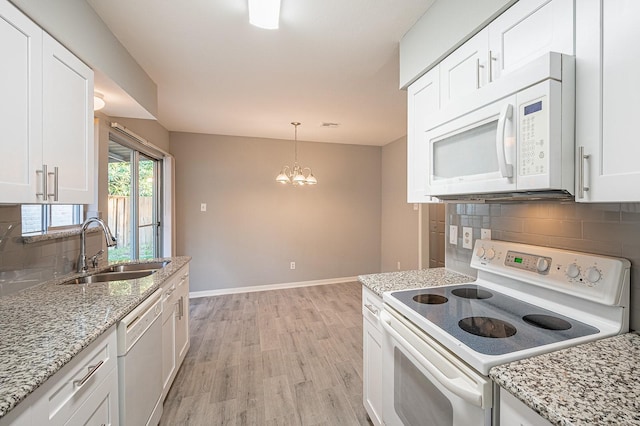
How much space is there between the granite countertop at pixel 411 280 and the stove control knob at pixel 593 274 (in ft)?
2.00

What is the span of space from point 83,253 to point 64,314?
880 millimetres

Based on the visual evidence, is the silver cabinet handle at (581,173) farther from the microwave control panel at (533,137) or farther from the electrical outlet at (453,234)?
the electrical outlet at (453,234)

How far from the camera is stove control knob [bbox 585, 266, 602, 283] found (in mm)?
1009

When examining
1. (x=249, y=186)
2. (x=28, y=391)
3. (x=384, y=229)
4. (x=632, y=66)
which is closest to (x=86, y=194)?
(x=28, y=391)

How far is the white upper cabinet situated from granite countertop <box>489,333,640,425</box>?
1803 mm

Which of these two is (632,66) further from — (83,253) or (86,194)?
(83,253)

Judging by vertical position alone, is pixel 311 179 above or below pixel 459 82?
below

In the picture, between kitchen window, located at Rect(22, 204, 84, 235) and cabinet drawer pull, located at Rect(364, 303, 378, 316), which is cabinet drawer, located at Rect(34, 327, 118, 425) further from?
cabinet drawer pull, located at Rect(364, 303, 378, 316)

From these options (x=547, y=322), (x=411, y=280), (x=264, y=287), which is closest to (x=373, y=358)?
(x=411, y=280)

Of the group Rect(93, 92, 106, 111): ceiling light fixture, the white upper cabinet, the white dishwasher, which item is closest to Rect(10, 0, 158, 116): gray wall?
the white upper cabinet

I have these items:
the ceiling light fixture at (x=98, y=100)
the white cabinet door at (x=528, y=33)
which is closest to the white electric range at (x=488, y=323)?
the white cabinet door at (x=528, y=33)

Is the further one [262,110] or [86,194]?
[262,110]

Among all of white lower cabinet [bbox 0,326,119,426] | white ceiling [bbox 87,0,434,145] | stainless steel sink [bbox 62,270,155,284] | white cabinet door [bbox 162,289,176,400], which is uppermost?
white ceiling [bbox 87,0,434,145]

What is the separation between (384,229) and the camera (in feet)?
16.0
